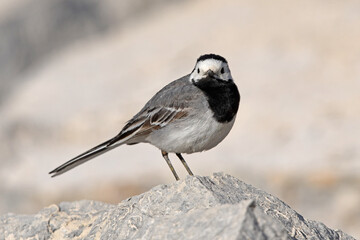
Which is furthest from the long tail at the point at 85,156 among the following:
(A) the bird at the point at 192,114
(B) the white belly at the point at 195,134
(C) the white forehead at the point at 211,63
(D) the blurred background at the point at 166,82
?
(D) the blurred background at the point at 166,82

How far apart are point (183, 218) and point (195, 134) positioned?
2744 millimetres

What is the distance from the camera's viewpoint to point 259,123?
14.3 m

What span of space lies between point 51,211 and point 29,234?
440mm

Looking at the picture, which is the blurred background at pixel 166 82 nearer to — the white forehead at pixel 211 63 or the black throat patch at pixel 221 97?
the black throat patch at pixel 221 97

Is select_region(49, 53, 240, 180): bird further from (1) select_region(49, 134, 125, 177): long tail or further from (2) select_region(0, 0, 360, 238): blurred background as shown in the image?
(2) select_region(0, 0, 360, 238): blurred background

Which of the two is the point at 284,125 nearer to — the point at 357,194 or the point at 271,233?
the point at 357,194

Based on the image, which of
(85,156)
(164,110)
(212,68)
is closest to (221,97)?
(212,68)

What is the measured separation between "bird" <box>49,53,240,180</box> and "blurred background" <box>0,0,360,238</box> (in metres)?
4.28

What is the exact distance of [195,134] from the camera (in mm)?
8320

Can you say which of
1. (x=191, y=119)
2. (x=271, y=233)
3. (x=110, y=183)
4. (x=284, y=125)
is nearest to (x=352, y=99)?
(x=284, y=125)

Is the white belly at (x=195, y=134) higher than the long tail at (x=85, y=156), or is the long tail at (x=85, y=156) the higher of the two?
the long tail at (x=85, y=156)

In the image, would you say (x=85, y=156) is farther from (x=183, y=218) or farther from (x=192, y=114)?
(x=183, y=218)

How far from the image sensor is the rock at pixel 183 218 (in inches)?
208

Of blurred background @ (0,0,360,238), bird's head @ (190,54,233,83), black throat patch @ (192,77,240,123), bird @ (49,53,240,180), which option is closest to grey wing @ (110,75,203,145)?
bird @ (49,53,240,180)
